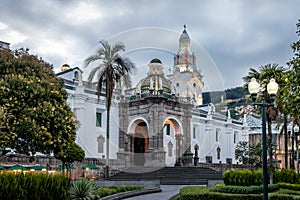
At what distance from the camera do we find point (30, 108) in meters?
23.7

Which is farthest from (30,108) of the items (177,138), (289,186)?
(177,138)

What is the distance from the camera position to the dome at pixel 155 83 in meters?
38.3

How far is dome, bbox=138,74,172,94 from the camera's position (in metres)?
38.3

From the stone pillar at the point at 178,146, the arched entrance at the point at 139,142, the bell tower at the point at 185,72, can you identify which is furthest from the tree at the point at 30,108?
the stone pillar at the point at 178,146

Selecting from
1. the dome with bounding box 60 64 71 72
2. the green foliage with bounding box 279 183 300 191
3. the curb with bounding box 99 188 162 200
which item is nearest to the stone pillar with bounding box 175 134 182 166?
the dome with bounding box 60 64 71 72

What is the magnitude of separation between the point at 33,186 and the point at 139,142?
1172 inches

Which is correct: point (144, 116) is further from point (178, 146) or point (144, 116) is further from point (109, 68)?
point (109, 68)

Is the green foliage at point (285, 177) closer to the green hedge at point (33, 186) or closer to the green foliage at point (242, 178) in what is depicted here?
the green foliage at point (242, 178)

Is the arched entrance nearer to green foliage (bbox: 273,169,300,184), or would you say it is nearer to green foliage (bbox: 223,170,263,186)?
green foliage (bbox: 273,169,300,184)

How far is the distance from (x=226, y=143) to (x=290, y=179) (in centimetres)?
3295

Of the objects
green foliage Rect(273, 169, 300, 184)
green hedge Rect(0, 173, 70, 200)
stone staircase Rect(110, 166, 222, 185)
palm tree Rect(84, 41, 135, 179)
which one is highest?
palm tree Rect(84, 41, 135, 179)

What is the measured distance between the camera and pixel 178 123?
41969mm

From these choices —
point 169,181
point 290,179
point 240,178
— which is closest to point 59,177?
point 240,178

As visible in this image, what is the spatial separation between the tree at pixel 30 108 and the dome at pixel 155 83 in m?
13.6
